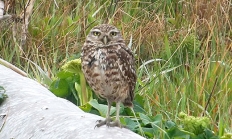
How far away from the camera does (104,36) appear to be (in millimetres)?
3725

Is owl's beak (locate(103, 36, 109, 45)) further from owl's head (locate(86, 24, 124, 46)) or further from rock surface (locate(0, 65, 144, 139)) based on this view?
rock surface (locate(0, 65, 144, 139))

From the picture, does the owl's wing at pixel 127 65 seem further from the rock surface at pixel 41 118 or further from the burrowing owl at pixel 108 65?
the rock surface at pixel 41 118

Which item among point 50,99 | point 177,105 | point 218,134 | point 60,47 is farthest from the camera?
point 60,47

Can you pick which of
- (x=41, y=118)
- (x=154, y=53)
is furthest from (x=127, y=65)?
(x=154, y=53)

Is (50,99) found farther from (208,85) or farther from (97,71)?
(208,85)

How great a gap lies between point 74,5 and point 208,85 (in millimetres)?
2238

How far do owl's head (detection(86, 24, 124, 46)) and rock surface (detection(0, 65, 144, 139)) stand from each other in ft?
1.28

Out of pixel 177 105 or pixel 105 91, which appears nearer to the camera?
pixel 105 91

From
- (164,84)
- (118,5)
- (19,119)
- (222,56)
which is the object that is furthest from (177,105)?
(118,5)

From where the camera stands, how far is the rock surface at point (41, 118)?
10.3 ft

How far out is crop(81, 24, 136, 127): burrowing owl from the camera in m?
3.61

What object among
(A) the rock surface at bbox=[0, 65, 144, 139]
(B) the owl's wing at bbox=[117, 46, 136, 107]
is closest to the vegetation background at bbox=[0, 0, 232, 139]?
(B) the owl's wing at bbox=[117, 46, 136, 107]

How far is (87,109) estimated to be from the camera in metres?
4.40

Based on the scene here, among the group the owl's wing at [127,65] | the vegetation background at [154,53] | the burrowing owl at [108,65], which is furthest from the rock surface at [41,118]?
the vegetation background at [154,53]
